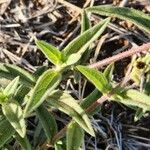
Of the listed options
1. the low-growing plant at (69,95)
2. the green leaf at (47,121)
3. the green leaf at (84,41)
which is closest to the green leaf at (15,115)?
the low-growing plant at (69,95)

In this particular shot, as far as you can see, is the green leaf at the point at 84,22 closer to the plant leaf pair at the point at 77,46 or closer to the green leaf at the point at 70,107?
the plant leaf pair at the point at 77,46

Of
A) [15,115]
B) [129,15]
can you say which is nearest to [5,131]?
[15,115]

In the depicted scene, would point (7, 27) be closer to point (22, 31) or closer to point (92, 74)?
point (22, 31)

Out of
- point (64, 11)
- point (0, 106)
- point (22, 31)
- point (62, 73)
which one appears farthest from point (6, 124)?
point (64, 11)

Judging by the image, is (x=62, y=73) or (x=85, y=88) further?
(x=85, y=88)

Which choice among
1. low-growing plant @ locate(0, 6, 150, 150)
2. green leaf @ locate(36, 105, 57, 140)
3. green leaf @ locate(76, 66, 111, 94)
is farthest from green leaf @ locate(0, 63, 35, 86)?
green leaf @ locate(76, 66, 111, 94)

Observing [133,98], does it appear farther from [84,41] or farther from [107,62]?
[84,41]

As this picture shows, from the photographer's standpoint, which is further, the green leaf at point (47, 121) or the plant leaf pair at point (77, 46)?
the green leaf at point (47, 121)
